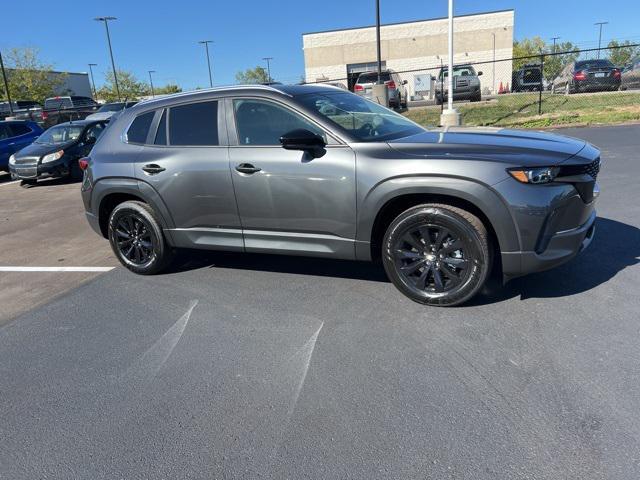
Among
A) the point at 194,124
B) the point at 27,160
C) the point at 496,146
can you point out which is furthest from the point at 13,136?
the point at 496,146

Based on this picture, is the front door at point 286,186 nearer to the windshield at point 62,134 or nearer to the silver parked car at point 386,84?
the windshield at point 62,134

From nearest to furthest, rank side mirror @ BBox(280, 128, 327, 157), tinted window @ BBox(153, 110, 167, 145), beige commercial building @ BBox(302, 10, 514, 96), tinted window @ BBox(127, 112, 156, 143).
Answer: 1. side mirror @ BBox(280, 128, 327, 157)
2. tinted window @ BBox(153, 110, 167, 145)
3. tinted window @ BBox(127, 112, 156, 143)
4. beige commercial building @ BBox(302, 10, 514, 96)

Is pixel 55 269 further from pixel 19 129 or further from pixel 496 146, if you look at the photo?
pixel 19 129

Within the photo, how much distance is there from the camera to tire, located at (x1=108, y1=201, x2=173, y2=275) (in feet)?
16.7

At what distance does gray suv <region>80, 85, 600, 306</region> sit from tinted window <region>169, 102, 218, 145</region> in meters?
0.01

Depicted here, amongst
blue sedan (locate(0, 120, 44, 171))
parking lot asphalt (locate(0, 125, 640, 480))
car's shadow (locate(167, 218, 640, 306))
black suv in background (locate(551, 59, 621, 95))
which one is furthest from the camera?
black suv in background (locate(551, 59, 621, 95))

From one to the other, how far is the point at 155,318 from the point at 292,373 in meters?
1.56

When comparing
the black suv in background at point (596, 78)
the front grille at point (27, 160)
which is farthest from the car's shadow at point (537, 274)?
the black suv in background at point (596, 78)

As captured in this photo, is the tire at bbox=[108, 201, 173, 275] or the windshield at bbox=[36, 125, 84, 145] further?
the windshield at bbox=[36, 125, 84, 145]

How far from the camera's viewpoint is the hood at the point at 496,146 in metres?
3.61

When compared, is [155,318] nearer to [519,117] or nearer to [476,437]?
[476,437]

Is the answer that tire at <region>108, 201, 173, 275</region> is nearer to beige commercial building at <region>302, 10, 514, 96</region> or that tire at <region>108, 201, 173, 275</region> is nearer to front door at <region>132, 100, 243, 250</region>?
front door at <region>132, 100, 243, 250</region>

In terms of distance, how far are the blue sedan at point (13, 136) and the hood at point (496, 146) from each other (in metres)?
14.4

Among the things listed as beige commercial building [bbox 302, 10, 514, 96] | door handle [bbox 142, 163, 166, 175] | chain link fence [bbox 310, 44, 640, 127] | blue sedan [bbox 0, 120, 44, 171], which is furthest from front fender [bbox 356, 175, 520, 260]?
beige commercial building [bbox 302, 10, 514, 96]
